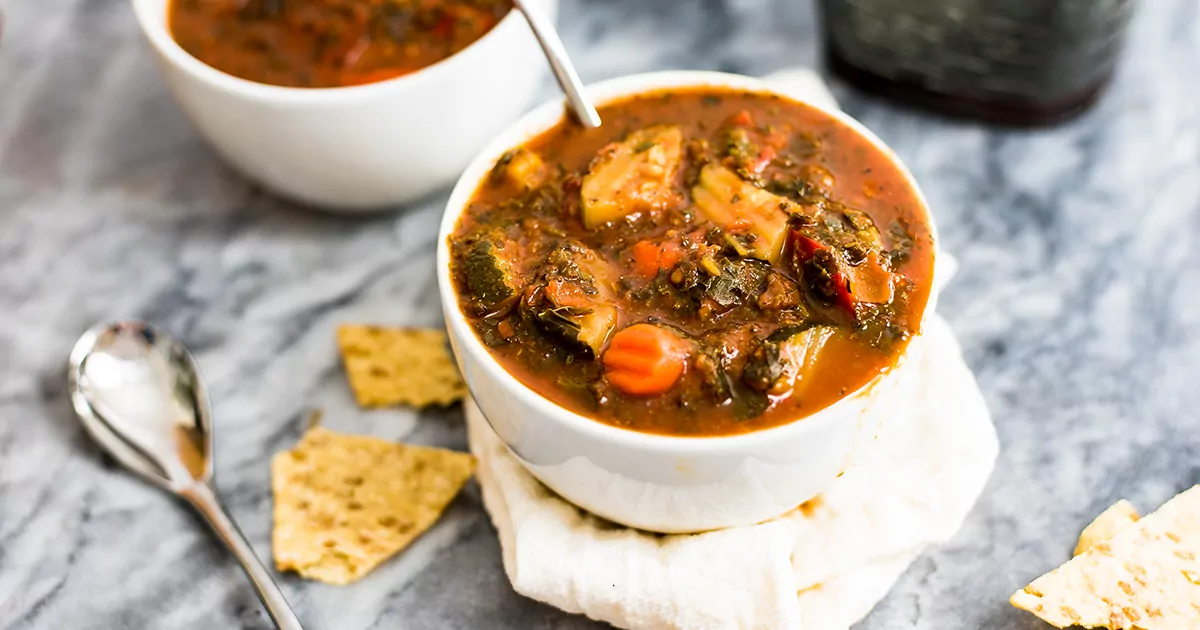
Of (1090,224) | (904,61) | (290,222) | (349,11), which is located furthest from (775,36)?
(290,222)

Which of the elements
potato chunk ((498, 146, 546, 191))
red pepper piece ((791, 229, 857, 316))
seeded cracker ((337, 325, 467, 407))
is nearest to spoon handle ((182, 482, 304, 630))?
seeded cracker ((337, 325, 467, 407))

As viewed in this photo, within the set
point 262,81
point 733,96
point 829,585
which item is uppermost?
point 733,96

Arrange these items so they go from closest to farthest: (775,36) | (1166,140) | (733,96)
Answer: (733,96) → (1166,140) → (775,36)

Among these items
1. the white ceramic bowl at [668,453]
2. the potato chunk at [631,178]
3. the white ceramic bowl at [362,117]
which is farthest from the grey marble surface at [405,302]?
the potato chunk at [631,178]

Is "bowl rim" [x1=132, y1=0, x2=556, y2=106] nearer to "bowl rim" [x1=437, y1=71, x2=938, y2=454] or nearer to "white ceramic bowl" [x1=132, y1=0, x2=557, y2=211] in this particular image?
"white ceramic bowl" [x1=132, y1=0, x2=557, y2=211]

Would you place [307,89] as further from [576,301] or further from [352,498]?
[576,301]

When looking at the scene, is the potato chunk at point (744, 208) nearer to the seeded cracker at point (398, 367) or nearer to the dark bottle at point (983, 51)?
the seeded cracker at point (398, 367)

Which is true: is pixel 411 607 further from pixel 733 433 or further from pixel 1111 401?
pixel 1111 401
